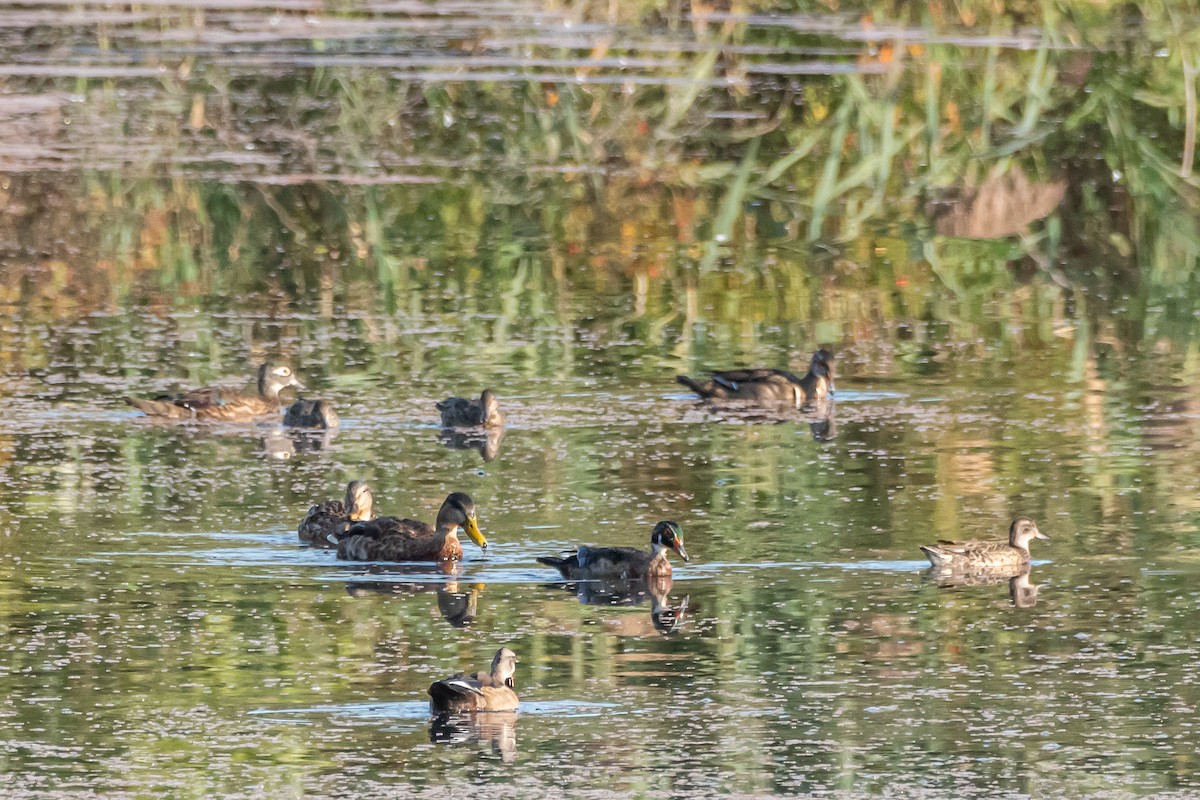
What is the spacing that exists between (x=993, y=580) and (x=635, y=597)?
1.42 m

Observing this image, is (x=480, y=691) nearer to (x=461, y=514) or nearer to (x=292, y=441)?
(x=461, y=514)

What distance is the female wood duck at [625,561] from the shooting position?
10562 millimetres

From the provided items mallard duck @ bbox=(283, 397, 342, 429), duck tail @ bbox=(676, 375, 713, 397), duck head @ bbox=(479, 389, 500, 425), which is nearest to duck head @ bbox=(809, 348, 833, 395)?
duck tail @ bbox=(676, 375, 713, 397)

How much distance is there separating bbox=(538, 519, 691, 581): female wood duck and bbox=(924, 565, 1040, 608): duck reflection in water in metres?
1.02

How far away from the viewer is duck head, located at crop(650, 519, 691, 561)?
10719mm

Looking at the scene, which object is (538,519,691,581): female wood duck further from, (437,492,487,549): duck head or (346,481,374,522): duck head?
(346,481,374,522): duck head

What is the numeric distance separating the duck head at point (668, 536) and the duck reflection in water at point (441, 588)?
27.9 inches

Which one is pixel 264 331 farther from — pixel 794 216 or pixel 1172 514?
pixel 1172 514

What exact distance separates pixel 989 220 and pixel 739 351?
13.1 ft

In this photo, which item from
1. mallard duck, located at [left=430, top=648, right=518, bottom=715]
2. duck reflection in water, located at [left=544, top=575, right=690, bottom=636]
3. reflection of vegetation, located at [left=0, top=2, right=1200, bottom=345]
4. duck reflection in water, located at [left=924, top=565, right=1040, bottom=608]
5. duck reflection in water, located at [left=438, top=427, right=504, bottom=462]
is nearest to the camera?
mallard duck, located at [left=430, top=648, right=518, bottom=715]

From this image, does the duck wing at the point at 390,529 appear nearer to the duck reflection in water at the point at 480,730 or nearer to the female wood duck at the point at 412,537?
the female wood duck at the point at 412,537

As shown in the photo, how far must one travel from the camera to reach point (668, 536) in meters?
10.7

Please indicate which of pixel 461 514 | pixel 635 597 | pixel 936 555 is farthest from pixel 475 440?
pixel 936 555

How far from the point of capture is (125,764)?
8.15 m
